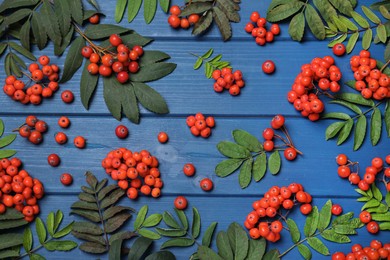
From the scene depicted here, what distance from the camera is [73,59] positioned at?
1.57 metres

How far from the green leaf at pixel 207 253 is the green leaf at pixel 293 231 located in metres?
0.21

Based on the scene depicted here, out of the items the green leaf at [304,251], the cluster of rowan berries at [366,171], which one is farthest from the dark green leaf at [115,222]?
the cluster of rowan berries at [366,171]

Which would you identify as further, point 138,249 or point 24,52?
point 24,52

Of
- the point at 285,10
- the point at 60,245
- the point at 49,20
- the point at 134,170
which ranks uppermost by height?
the point at 285,10

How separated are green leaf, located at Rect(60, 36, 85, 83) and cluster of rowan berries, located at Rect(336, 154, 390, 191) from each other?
0.78 meters

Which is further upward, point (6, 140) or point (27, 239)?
point (6, 140)

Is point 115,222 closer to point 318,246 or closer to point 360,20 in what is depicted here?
point 318,246

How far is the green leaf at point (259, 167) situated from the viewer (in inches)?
60.6

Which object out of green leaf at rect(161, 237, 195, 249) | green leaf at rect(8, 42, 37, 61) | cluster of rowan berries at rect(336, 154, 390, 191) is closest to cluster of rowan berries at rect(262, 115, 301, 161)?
cluster of rowan berries at rect(336, 154, 390, 191)


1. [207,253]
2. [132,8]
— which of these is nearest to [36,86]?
[132,8]

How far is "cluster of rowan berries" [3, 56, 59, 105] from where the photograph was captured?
1.55 m

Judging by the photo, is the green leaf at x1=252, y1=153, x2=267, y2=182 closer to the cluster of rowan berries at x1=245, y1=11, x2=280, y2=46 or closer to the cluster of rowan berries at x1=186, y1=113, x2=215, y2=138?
the cluster of rowan berries at x1=186, y1=113, x2=215, y2=138

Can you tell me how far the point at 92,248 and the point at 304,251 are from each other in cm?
58

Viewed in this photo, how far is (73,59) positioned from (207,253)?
2.16ft
